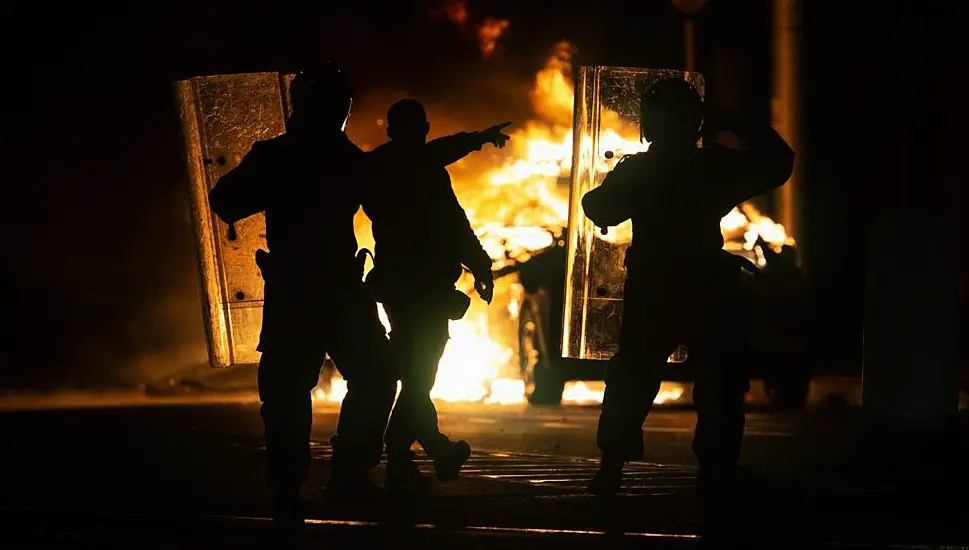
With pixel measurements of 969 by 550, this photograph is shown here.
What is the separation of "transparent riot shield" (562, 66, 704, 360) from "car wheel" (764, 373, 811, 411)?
6.37m

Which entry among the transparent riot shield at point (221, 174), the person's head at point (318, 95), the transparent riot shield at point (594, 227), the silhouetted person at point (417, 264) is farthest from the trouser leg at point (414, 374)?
the person's head at point (318, 95)

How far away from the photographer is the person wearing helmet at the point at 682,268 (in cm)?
790

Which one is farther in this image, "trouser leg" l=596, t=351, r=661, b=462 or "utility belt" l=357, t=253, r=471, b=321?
"utility belt" l=357, t=253, r=471, b=321

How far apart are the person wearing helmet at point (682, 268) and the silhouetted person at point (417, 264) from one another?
2.91ft

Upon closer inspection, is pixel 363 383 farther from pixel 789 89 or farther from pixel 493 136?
pixel 789 89

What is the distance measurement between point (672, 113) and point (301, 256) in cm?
194

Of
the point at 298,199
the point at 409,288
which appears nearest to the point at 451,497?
the point at 409,288

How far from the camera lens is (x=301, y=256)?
7.21m

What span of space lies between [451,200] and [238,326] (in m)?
1.71

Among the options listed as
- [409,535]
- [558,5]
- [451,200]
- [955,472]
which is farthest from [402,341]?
[558,5]

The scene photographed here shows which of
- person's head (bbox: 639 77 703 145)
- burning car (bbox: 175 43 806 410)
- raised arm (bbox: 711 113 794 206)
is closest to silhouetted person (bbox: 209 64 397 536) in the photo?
person's head (bbox: 639 77 703 145)

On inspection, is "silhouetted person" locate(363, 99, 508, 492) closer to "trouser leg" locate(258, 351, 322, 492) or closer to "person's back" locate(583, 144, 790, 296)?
"person's back" locate(583, 144, 790, 296)

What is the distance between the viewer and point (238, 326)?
959 centimetres

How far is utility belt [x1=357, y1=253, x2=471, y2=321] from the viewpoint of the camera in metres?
8.53
